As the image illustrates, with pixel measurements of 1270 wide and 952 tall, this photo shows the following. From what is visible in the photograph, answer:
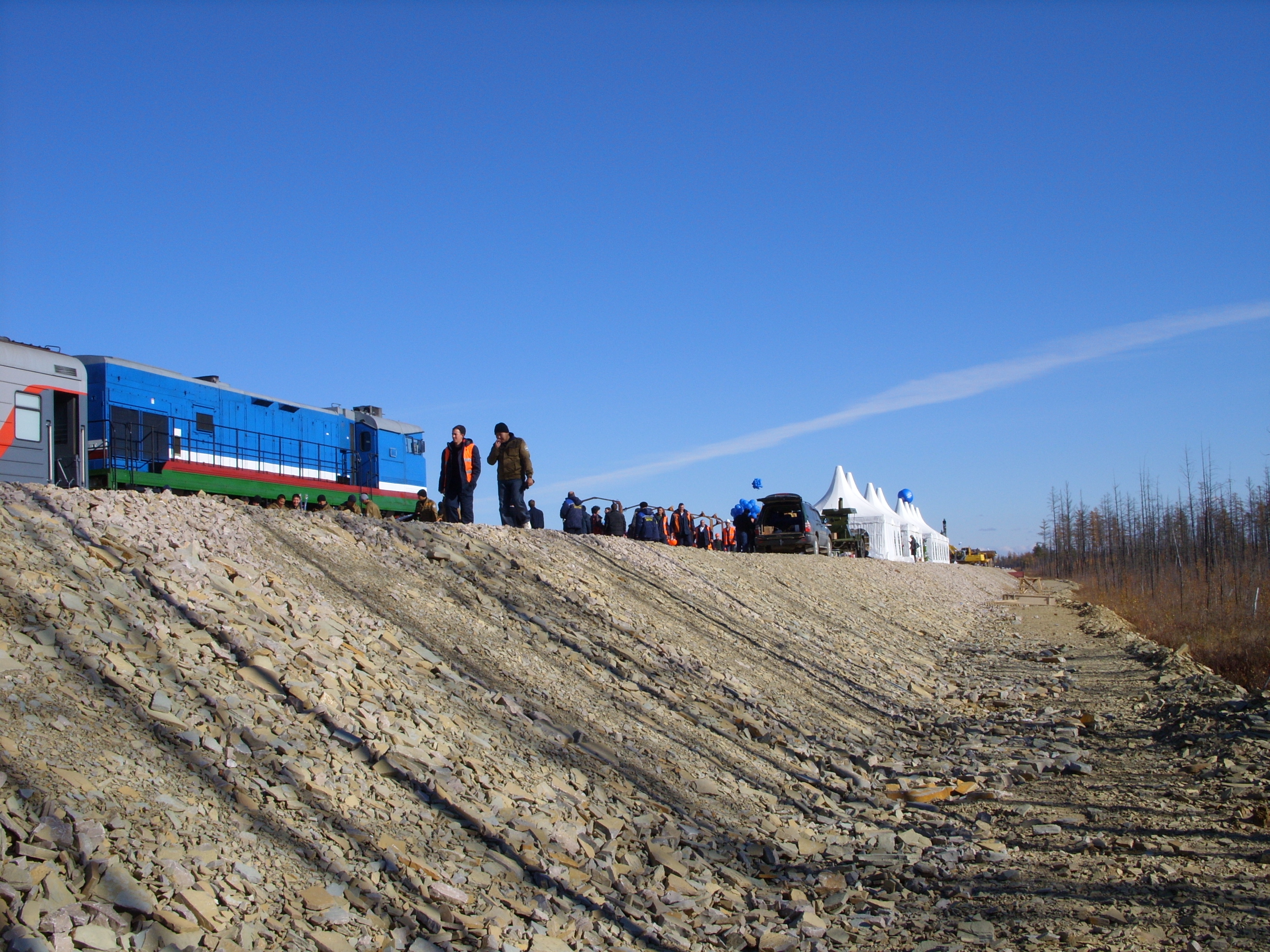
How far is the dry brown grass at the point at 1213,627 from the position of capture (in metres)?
18.3

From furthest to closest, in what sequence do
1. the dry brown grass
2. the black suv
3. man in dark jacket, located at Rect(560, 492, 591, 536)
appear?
the black suv < man in dark jacket, located at Rect(560, 492, 591, 536) < the dry brown grass

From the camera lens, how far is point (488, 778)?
243 inches

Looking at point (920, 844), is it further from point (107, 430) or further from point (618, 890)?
point (107, 430)

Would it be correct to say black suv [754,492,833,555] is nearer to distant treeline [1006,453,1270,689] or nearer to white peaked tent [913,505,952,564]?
distant treeline [1006,453,1270,689]

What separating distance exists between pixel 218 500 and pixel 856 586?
18162 mm

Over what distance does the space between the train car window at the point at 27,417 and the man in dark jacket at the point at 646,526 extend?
1419 cm

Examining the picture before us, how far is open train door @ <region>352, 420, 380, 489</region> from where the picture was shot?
2527 cm

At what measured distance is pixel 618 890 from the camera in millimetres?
5562

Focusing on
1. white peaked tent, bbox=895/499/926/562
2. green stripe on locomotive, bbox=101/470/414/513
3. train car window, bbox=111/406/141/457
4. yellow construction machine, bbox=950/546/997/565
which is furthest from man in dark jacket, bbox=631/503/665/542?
yellow construction machine, bbox=950/546/997/565

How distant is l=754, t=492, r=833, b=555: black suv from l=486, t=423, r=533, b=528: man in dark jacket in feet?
62.0

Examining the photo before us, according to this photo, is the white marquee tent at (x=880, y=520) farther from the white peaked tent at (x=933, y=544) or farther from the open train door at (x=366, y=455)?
the open train door at (x=366, y=455)

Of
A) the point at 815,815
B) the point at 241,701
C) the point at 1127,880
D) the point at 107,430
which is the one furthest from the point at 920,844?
the point at 107,430

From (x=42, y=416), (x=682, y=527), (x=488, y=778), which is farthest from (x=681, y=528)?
(x=488, y=778)

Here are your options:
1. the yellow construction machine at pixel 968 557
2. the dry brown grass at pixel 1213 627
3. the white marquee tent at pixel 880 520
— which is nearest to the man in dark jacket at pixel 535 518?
the dry brown grass at pixel 1213 627
